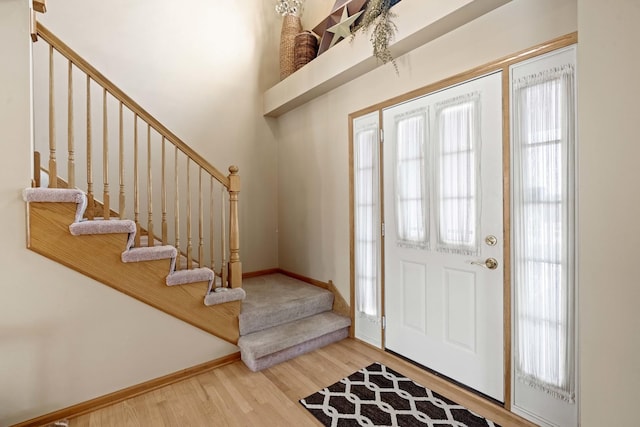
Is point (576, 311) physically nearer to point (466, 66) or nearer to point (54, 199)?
point (466, 66)

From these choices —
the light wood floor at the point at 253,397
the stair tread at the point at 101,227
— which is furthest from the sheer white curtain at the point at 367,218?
the stair tread at the point at 101,227

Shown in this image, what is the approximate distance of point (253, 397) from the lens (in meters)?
2.12

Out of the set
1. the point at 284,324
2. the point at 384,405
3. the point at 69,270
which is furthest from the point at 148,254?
the point at 384,405

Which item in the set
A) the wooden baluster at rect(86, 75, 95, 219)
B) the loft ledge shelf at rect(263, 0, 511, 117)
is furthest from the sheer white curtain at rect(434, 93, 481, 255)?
the wooden baluster at rect(86, 75, 95, 219)

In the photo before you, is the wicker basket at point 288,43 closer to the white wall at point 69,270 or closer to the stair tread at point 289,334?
the white wall at point 69,270

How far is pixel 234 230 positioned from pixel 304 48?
246 cm

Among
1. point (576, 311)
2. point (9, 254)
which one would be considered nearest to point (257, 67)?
point (9, 254)

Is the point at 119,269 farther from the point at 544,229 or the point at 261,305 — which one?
the point at 544,229

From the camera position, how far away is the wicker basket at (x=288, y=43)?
3.70 meters

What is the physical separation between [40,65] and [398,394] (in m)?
4.28

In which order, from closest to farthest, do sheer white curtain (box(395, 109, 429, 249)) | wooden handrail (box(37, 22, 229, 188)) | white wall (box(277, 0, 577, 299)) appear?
1. white wall (box(277, 0, 577, 299))
2. wooden handrail (box(37, 22, 229, 188))
3. sheer white curtain (box(395, 109, 429, 249))

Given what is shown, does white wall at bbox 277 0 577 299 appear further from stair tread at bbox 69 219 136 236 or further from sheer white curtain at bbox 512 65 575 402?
stair tread at bbox 69 219 136 236

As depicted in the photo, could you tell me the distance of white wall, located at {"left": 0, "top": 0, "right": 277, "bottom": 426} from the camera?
70.7 inches

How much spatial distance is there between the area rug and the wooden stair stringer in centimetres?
100
